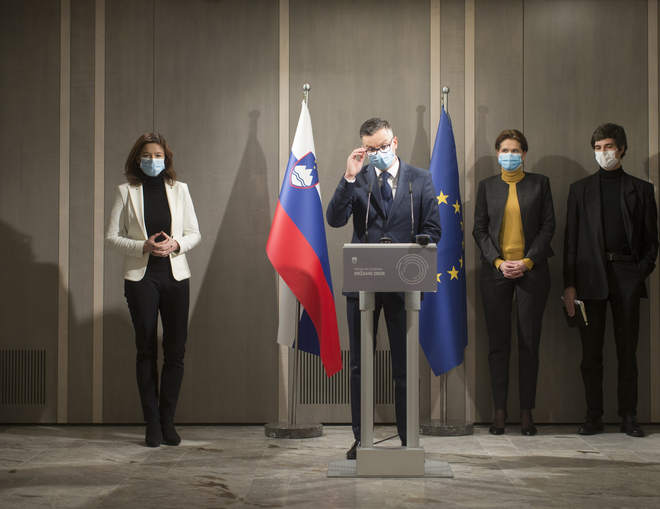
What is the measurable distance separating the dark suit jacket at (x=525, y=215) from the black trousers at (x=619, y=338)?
0.46 meters

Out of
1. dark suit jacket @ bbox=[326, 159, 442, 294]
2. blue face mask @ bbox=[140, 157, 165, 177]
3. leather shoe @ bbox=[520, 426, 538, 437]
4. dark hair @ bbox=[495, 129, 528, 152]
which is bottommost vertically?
leather shoe @ bbox=[520, 426, 538, 437]

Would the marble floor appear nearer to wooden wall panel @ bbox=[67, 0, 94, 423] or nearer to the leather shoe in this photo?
the leather shoe

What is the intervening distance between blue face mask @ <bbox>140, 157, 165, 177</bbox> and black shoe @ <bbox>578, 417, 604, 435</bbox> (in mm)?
3094

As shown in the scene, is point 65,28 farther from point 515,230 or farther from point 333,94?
point 515,230

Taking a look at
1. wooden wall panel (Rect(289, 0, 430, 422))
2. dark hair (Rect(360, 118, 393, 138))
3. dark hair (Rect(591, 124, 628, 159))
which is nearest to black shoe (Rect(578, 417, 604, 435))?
wooden wall panel (Rect(289, 0, 430, 422))

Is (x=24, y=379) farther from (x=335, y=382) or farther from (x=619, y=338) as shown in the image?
(x=619, y=338)

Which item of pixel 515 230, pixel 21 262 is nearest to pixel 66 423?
pixel 21 262

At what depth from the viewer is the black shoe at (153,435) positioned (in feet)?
12.2

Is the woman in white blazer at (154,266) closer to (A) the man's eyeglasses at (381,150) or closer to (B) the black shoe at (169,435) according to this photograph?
(B) the black shoe at (169,435)

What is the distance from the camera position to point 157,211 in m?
3.84

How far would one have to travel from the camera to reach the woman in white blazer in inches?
147

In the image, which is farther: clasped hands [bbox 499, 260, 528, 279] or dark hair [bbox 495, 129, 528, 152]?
dark hair [bbox 495, 129, 528, 152]

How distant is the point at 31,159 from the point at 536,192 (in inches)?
136

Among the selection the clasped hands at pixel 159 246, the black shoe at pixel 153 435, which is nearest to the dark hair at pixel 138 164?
the clasped hands at pixel 159 246
